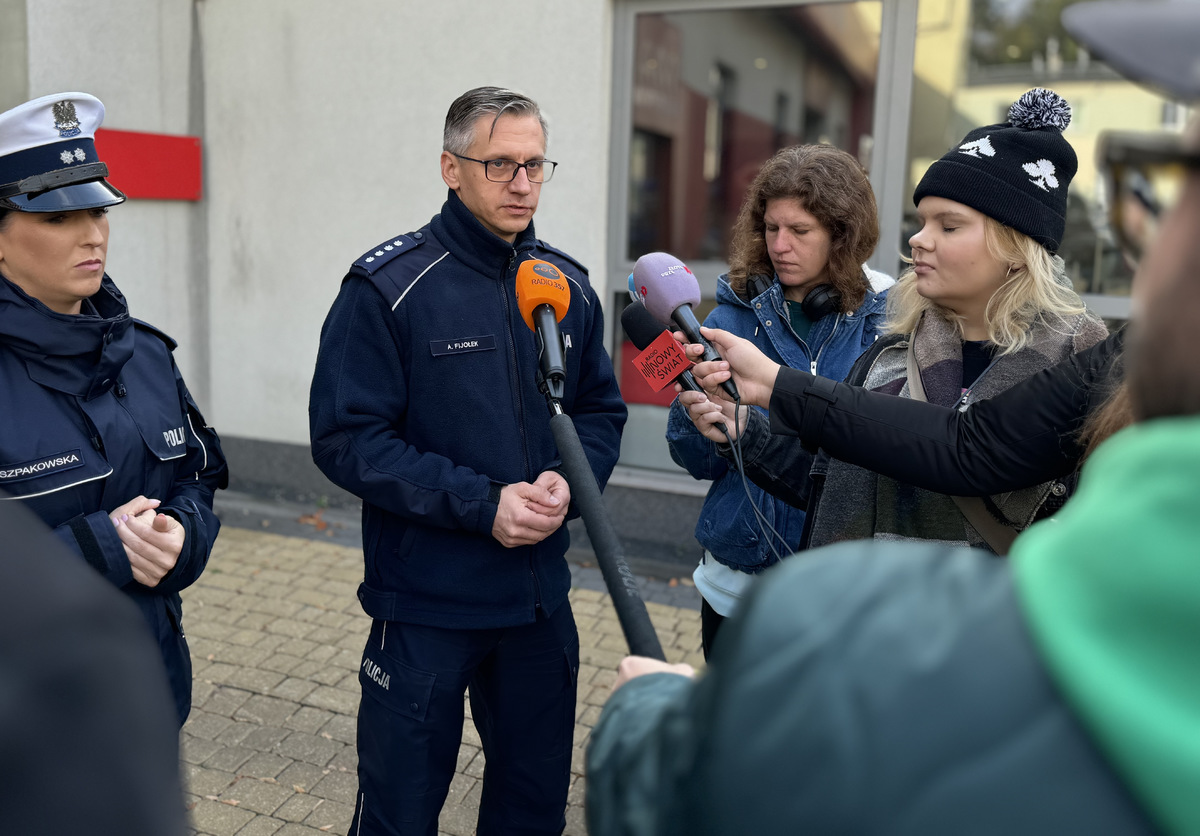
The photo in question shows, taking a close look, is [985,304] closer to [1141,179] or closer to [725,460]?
[725,460]

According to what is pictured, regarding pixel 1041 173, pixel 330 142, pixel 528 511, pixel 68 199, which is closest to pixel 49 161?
pixel 68 199

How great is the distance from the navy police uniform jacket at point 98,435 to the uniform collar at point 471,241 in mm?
823

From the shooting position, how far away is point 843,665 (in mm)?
813

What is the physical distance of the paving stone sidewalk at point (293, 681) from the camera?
3359 millimetres

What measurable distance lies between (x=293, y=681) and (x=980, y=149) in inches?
138

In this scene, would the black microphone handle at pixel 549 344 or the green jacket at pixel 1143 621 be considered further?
the black microphone handle at pixel 549 344

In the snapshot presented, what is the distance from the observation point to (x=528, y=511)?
2.49m

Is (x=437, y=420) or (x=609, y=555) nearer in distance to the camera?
(x=609, y=555)

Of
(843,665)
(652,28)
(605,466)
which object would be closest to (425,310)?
(605,466)

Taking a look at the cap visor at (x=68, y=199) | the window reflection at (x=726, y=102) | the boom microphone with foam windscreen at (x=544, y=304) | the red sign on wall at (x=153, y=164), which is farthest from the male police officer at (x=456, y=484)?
the red sign on wall at (x=153, y=164)

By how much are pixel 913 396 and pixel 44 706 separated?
1.81 metres

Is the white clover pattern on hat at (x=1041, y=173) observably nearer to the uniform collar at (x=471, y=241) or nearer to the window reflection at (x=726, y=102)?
the uniform collar at (x=471, y=241)

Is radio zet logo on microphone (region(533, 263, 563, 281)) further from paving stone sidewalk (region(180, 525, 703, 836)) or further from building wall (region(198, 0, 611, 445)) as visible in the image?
building wall (region(198, 0, 611, 445))

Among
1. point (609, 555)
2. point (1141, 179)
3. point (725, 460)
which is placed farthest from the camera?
point (725, 460)
